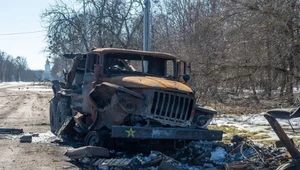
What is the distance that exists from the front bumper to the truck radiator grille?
278mm

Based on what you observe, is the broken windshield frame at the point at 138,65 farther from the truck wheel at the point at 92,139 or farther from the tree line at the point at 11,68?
the tree line at the point at 11,68

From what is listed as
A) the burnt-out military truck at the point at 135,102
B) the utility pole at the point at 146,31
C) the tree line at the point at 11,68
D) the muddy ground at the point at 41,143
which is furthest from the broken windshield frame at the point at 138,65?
the tree line at the point at 11,68

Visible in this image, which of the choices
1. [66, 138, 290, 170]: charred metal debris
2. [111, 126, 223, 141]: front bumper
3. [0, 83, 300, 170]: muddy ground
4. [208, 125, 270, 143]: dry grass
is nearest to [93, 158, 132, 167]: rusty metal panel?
[66, 138, 290, 170]: charred metal debris

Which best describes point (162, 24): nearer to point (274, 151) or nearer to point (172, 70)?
point (172, 70)

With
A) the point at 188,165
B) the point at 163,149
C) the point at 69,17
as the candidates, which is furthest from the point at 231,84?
the point at 69,17

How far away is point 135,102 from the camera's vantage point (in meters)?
9.01

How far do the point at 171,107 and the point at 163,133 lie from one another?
596 mm

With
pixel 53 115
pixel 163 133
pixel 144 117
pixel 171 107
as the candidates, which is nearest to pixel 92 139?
pixel 144 117

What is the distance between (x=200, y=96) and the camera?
19.3 meters

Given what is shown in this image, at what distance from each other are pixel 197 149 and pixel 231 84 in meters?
9.74

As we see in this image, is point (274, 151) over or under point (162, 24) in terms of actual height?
under

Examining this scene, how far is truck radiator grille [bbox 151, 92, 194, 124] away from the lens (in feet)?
29.6

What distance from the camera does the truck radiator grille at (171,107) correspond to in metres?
9.01

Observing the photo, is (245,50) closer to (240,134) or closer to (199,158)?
(240,134)
